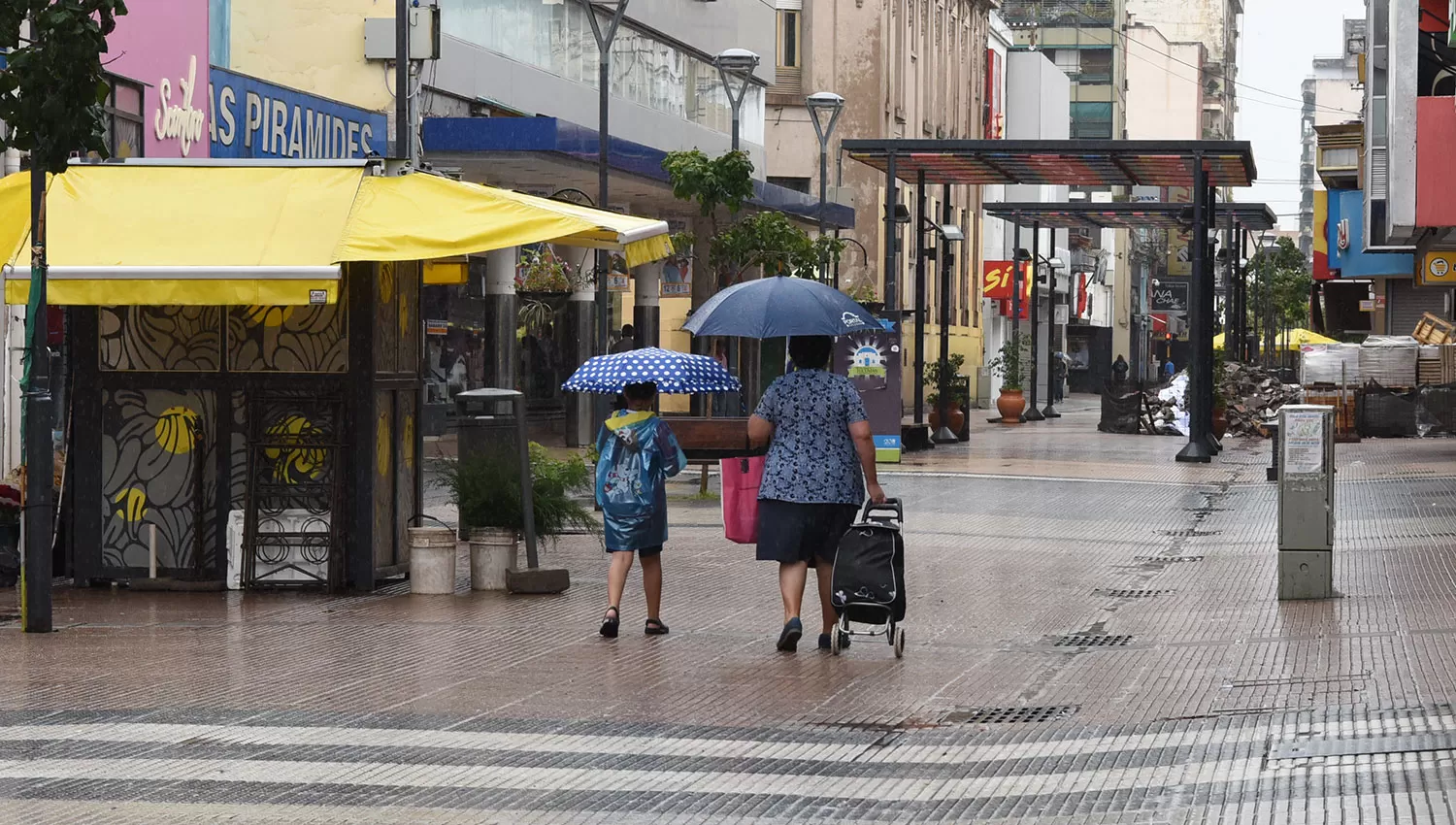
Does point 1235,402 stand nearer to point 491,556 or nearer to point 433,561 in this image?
point 491,556

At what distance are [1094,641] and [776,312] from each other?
261 cm

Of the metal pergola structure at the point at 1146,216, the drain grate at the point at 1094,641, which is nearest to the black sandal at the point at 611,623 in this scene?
the drain grate at the point at 1094,641

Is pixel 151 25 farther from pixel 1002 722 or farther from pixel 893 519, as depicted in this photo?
pixel 1002 722

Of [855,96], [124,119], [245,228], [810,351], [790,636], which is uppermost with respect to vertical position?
[855,96]

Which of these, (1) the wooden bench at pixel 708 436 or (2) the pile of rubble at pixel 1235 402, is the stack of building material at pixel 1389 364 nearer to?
(2) the pile of rubble at pixel 1235 402

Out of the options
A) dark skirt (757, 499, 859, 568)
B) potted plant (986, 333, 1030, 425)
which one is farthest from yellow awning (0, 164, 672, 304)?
potted plant (986, 333, 1030, 425)

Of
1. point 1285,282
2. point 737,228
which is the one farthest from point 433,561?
point 1285,282

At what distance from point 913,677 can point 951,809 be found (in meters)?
3.07

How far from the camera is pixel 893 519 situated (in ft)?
36.0

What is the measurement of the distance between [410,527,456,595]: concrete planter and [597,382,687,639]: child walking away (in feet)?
7.02

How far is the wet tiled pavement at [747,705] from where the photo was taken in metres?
7.32

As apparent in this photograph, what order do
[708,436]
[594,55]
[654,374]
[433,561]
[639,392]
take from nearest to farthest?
[639,392], [654,374], [433,561], [708,436], [594,55]

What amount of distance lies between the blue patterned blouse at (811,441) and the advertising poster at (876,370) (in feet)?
54.3

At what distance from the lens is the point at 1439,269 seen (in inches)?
1608
